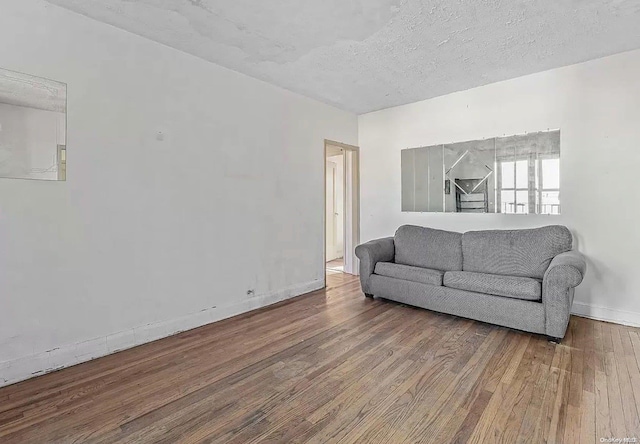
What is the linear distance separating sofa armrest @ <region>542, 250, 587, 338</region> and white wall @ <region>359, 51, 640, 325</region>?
0.81 m

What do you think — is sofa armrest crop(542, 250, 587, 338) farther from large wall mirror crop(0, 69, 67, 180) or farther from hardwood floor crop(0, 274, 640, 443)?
large wall mirror crop(0, 69, 67, 180)

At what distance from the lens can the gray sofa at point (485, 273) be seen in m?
2.72

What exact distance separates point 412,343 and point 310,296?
1721 millimetres

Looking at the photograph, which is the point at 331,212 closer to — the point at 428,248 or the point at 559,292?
the point at 428,248

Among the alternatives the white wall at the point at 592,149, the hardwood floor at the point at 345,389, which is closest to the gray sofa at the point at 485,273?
the hardwood floor at the point at 345,389

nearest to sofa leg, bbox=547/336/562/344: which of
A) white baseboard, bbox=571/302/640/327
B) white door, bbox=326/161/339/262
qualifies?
white baseboard, bbox=571/302/640/327

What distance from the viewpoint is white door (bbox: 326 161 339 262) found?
23.2 ft

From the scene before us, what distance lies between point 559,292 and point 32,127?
414 centimetres

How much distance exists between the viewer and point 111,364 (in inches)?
95.3

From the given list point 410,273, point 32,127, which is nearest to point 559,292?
point 410,273

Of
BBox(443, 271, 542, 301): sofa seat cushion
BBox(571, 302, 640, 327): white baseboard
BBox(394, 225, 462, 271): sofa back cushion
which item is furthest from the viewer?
BBox(394, 225, 462, 271): sofa back cushion

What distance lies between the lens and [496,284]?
307cm

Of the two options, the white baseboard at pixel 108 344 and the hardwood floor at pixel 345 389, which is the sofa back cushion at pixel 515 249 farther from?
the white baseboard at pixel 108 344

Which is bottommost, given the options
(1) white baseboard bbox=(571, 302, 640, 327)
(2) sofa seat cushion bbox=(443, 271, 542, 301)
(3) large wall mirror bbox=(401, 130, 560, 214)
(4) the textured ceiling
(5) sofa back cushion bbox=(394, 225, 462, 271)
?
(1) white baseboard bbox=(571, 302, 640, 327)
